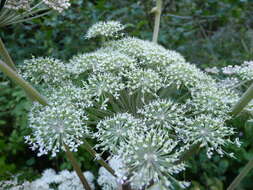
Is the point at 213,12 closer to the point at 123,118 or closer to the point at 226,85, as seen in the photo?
the point at 226,85

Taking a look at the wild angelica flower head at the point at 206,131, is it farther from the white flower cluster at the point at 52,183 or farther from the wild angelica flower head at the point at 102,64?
the white flower cluster at the point at 52,183

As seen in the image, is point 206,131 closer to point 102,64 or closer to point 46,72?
point 102,64

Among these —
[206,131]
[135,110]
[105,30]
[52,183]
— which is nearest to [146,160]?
[206,131]

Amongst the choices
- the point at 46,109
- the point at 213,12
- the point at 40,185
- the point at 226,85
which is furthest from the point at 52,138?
the point at 213,12

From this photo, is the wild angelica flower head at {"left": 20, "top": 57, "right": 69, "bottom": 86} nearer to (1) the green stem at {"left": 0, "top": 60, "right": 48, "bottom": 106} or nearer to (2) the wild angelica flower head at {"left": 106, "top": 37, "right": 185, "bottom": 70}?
(1) the green stem at {"left": 0, "top": 60, "right": 48, "bottom": 106}

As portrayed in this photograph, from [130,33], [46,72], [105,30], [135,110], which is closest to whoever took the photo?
[135,110]

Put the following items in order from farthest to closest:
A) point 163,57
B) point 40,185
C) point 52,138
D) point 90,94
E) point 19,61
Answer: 1. point 19,61
2. point 40,185
3. point 163,57
4. point 90,94
5. point 52,138
